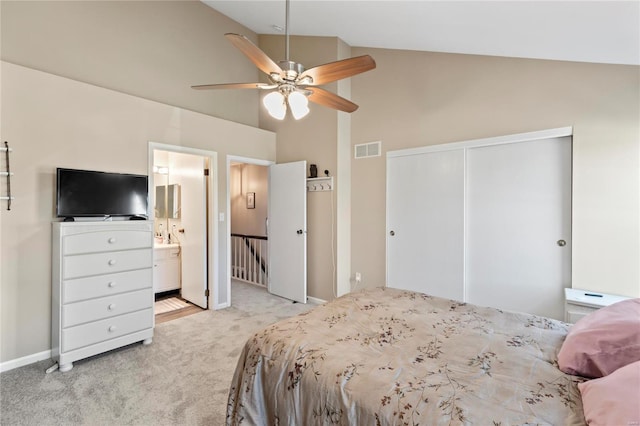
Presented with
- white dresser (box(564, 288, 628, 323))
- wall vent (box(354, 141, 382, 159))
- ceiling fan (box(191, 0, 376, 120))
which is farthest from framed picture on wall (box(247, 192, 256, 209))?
white dresser (box(564, 288, 628, 323))

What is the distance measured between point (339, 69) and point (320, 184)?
2.41 meters

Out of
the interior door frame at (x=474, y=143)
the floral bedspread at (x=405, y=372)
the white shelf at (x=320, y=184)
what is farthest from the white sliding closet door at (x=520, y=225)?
the white shelf at (x=320, y=184)

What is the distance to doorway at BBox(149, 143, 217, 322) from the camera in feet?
13.1

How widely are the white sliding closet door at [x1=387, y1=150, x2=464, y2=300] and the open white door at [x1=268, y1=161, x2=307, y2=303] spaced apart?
119 centimetres

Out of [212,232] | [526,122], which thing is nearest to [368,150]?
[526,122]

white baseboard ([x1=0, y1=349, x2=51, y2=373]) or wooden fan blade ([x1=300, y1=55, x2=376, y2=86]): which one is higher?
wooden fan blade ([x1=300, y1=55, x2=376, y2=86])

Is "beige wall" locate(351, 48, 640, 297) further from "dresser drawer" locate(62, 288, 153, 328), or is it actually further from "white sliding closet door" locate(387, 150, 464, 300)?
"dresser drawer" locate(62, 288, 153, 328)

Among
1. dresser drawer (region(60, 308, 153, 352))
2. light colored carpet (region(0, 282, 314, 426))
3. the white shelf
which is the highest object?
the white shelf

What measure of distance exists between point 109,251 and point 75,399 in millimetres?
1144

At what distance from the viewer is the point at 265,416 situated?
147 centimetres

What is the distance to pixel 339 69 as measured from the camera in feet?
6.30

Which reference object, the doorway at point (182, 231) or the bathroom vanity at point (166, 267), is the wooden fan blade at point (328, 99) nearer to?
the doorway at point (182, 231)

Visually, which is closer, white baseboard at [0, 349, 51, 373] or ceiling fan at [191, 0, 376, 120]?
ceiling fan at [191, 0, 376, 120]

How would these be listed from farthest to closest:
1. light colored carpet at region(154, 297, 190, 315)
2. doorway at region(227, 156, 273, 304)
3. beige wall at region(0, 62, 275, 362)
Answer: doorway at region(227, 156, 273, 304) → light colored carpet at region(154, 297, 190, 315) → beige wall at region(0, 62, 275, 362)
